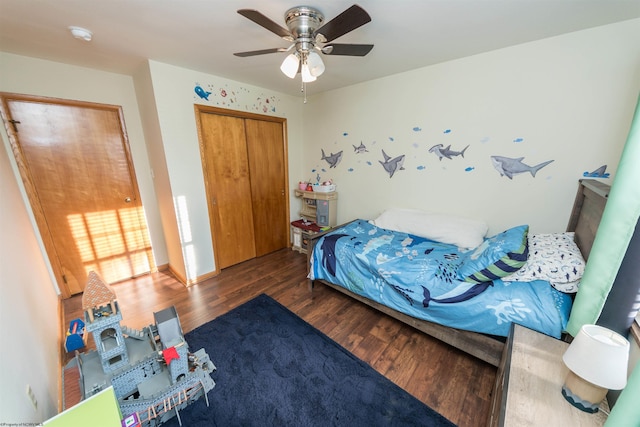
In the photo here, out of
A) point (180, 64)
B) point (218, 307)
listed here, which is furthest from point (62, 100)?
point (218, 307)

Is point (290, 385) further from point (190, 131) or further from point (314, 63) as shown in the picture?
point (190, 131)

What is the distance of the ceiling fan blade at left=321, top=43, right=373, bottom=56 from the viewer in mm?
1426

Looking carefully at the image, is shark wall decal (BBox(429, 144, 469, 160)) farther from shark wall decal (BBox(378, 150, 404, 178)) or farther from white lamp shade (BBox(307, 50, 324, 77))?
white lamp shade (BBox(307, 50, 324, 77))

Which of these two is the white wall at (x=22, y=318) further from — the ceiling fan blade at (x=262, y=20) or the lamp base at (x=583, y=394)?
the lamp base at (x=583, y=394)

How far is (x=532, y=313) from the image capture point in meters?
1.37

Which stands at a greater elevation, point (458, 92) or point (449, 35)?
point (449, 35)

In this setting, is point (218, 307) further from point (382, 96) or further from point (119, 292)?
point (382, 96)

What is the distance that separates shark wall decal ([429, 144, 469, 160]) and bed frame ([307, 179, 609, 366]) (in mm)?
921

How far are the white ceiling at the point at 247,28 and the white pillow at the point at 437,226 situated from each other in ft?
5.16

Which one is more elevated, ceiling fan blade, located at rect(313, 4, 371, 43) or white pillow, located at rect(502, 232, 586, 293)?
ceiling fan blade, located at rect(313, 4, 371, 43)

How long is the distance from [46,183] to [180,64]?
185 cm

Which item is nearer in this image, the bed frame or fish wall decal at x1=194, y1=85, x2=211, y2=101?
the bed frame

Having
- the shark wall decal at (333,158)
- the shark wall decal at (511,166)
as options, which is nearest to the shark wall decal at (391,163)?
the shark wall decal at (333,158)

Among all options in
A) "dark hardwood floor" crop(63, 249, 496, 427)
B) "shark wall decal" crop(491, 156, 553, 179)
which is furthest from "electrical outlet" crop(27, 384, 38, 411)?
"shark wall decal" crop(491, 156, 553, 179)
